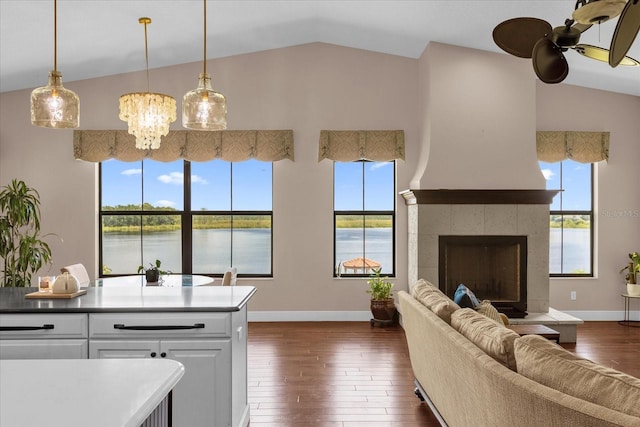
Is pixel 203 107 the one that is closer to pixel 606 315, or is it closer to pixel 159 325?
pixel 159 325

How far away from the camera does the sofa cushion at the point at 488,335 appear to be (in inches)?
84.4

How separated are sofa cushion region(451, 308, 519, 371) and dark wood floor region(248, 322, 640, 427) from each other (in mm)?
1001

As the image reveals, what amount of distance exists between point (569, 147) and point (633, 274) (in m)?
1.70

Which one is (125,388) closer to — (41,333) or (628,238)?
(41,333)

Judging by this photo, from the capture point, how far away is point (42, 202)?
21.2 ft

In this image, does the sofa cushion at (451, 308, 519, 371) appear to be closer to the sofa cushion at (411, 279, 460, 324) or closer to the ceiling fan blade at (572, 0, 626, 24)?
the sofa cushion at (411, 279, 460, 324)

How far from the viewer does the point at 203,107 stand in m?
3.12

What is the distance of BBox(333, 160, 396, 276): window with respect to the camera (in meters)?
6.64

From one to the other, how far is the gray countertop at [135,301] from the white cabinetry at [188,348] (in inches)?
1.7

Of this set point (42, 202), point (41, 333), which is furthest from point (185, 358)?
point (42, 202)

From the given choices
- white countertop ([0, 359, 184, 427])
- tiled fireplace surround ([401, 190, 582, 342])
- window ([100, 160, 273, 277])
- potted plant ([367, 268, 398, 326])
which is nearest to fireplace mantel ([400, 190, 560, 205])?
tiled fireplace surround ([401, 190, 582, 342])

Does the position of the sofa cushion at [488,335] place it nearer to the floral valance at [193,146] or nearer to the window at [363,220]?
the window at [363,220]

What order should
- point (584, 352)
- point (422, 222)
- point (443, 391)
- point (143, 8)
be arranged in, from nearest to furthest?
point (443, 391) < point (143, 8) < point (584, 352) < point (422, 222)

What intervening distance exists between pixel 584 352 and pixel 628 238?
7.09ft
